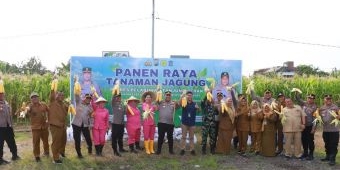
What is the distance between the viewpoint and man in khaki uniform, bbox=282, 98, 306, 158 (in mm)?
12859

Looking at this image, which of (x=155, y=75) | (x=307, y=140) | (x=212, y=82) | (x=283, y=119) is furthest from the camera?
(x=155, y=75)

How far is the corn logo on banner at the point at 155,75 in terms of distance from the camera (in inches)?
582

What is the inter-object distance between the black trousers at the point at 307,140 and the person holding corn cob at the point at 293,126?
7.6 inches

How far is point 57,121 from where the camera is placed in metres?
11.7

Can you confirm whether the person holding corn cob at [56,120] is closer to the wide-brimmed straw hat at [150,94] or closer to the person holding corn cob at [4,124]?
the person holding corn cob at [4,124]

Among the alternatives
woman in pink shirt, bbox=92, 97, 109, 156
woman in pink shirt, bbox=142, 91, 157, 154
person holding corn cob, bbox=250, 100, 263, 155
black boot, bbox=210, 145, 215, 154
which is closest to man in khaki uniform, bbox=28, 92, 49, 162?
woman in pink shirt, bbox=92, 97, 109, 156

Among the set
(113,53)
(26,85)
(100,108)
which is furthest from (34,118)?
(26,85)

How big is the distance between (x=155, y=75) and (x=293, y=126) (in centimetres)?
449

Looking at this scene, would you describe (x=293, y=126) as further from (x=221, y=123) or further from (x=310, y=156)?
(x=221, y=123)

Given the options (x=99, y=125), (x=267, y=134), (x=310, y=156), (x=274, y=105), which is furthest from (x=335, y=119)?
(x=99, y=125)

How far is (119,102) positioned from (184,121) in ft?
5.91

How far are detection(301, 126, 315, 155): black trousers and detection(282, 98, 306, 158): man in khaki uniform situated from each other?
0.20 metres

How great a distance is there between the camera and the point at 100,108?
1278 cm

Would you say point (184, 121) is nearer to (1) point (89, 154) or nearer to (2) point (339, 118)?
(1) point (89, 154)
